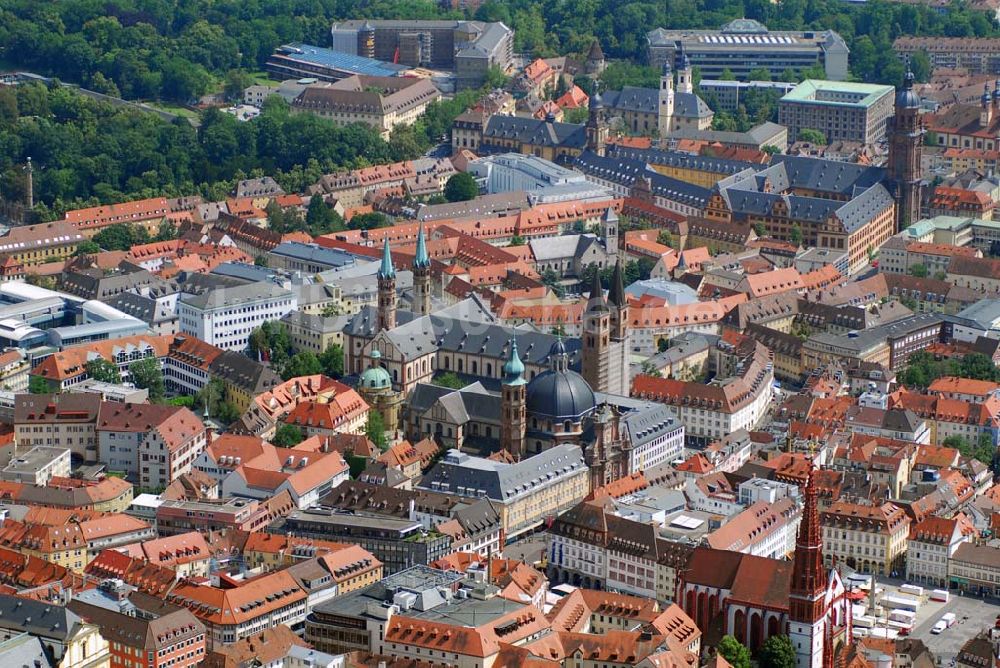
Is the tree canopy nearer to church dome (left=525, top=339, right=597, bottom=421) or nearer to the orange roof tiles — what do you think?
church dome (left=525, top=339, right=597, bottom=421)

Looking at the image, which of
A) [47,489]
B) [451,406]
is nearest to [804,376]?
[451,406]

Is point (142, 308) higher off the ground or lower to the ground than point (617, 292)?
lower

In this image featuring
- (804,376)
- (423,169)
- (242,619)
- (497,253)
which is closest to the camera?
(242,619)

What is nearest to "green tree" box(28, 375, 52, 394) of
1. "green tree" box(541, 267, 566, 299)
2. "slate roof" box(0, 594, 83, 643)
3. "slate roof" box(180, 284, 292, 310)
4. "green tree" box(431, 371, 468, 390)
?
"slate roof" box(180, 284, 292, 310)

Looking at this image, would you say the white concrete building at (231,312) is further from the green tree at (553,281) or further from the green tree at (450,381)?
the green tree at (553,281)

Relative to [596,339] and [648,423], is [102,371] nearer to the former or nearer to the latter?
[596,339]

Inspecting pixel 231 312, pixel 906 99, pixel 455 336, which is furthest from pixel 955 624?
pixel 906 99

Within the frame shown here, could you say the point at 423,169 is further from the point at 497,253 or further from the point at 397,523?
the point at 397,523
